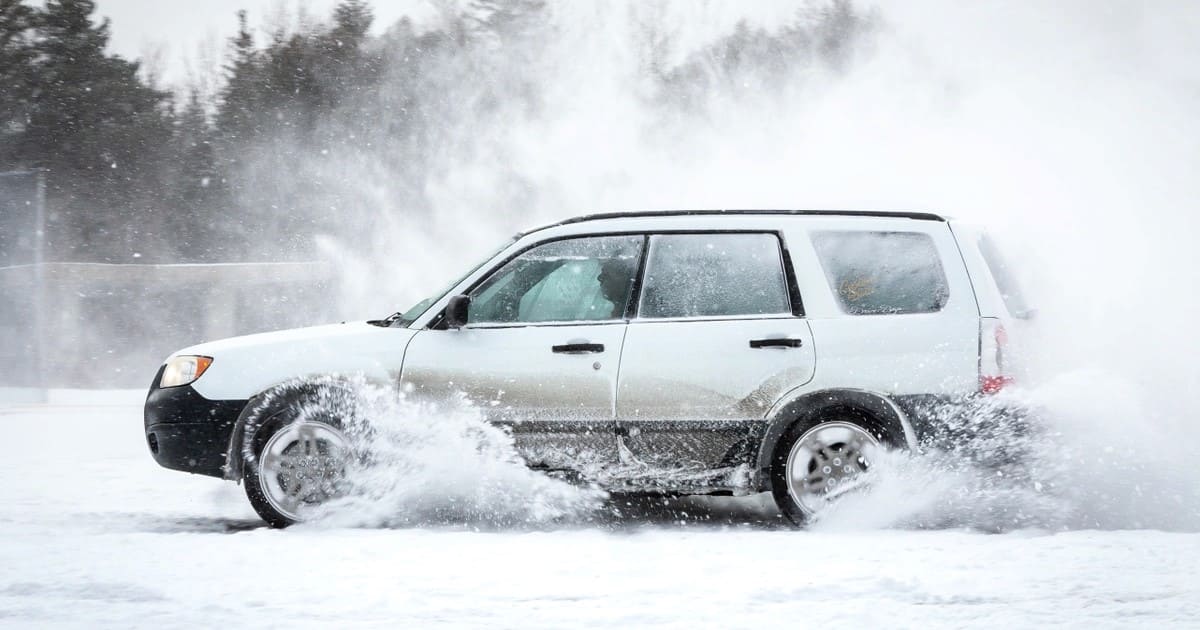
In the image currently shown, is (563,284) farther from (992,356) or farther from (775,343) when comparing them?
(992,356)

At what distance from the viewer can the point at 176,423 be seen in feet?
23.4

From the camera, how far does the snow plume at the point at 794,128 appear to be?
3130cm

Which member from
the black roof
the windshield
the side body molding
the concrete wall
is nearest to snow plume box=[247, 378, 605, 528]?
the windshield

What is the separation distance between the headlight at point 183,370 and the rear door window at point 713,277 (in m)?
2.38

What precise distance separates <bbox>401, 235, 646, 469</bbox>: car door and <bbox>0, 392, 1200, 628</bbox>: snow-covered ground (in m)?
0.55

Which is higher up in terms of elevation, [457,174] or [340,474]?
[457,174]

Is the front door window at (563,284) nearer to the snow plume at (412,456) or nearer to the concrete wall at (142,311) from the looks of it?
the snow plume at (412,456)

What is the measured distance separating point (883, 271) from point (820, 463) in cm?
108

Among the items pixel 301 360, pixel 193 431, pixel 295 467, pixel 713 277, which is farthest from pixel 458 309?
pixel 193 431

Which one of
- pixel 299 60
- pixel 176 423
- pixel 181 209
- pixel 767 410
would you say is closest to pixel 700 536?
pixel 767 410

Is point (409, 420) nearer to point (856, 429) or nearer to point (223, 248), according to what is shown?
point (856, 429)

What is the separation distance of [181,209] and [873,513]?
2770 centimetres

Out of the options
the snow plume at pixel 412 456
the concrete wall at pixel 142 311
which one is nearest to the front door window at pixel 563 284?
the snow plume at pixel 412 456

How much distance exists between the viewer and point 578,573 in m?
5.96
